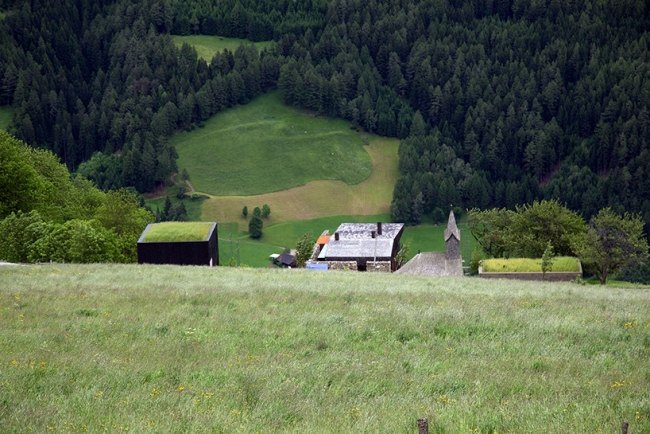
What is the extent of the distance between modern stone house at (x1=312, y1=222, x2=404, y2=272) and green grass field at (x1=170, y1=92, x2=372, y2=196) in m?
68.1

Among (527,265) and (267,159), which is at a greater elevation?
(527,265)

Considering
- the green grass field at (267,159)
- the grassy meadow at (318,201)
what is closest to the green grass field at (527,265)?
the grassy meadow at (318,201)

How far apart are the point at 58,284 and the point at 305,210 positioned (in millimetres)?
133382

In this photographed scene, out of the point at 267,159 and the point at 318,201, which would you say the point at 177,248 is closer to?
the point at 318,201

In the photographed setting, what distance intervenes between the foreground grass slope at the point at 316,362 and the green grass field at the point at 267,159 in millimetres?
145705

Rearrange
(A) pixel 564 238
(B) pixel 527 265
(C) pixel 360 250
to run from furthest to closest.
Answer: (C) pixel 360 250, (A) pixel 564 238, (B) pixel 527 265

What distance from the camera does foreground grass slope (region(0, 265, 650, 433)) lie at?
43.9 ft

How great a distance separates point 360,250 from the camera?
317 ft

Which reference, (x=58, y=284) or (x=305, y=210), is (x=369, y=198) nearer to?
(x=305, y=210)

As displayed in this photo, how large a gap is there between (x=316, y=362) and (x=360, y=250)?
7948cm

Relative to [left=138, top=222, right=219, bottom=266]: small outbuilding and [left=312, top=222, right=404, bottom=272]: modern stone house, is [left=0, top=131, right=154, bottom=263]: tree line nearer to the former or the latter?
[left=138, top=222, right=219, bottom=266]: small outbuilding

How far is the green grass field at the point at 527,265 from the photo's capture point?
258ft

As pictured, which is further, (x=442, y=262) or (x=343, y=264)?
(x=343, y=264)

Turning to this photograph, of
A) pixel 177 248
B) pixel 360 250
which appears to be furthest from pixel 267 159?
pixel 177 248
